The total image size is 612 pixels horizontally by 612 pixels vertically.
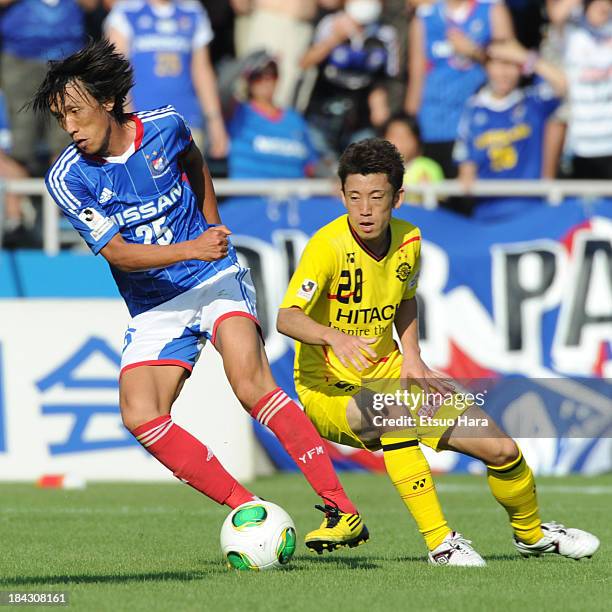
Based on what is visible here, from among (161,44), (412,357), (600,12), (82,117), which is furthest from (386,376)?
(600,12)

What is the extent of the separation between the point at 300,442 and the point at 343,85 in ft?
27.2

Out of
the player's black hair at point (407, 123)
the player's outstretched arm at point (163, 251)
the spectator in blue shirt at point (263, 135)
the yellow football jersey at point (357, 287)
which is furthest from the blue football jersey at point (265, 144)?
the player's outstretched arm at point (163, 251)

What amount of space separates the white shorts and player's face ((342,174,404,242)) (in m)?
0.69

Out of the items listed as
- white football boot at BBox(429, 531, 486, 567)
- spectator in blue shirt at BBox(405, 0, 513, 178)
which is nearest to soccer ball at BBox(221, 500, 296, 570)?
white football boot at BBox(429, 531, 486, 567)

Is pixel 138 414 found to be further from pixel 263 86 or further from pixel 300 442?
pixel 263 86

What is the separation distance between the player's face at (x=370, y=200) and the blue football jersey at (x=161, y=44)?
22.5 feet

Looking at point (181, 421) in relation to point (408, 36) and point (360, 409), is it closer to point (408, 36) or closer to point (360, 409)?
point (360, 409)

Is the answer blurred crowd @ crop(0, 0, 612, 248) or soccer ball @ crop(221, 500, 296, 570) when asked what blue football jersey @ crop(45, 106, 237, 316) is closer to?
soccer ball @ crop(221, 500, 296, 570)

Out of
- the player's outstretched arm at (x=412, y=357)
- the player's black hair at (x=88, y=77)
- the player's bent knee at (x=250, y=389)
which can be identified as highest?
the player's black hair at (x=88, y=77)

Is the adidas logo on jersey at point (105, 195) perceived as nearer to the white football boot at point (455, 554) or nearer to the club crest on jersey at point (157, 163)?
the club crest on jersey at point (157, 163)

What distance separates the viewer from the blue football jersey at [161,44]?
13172 mm

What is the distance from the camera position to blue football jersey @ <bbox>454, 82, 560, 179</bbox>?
1336 cm

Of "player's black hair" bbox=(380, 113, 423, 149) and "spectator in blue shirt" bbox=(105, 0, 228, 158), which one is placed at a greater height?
"spectator in blue shirt" bbox=(105, 0, 228, 158)

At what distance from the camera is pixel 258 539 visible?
6.22 metres
